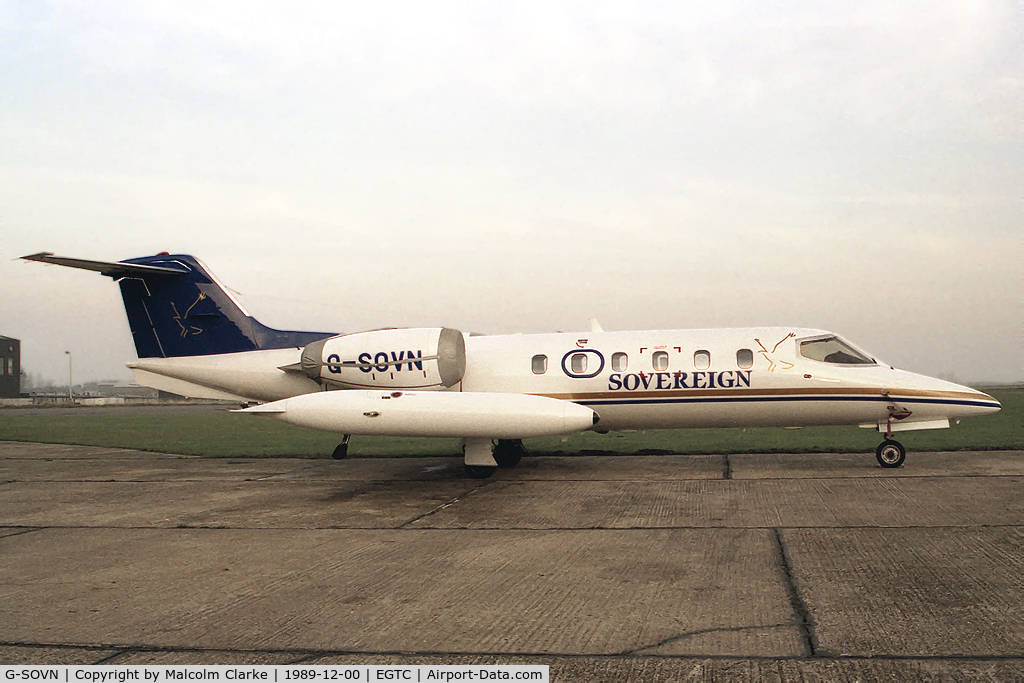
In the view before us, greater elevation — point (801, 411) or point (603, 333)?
point (603, 333)

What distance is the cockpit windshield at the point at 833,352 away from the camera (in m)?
14.2

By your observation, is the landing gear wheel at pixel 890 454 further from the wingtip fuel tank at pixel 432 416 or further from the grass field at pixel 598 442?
the wingtip fuel tank at pixel 432 416

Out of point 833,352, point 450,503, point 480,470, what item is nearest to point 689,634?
point 450,503

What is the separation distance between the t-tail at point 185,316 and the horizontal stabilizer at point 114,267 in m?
0.02

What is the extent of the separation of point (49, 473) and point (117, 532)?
8.15 metres

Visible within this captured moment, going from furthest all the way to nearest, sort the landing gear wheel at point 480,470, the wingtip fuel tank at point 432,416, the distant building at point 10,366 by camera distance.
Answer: the distant building at point 10,366 → the landing gear wheel at point 480,470 → the wingtip fuel tank at point 432,416

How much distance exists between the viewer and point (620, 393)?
1438 centimetres

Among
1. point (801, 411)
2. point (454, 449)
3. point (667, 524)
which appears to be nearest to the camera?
point (667, 524)

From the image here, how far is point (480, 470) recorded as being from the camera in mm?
13672

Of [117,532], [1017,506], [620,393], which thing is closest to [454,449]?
[620,393]

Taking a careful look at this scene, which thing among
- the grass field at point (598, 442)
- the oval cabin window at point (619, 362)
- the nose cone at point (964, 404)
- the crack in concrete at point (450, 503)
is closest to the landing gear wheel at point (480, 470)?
the crack in concrete at point (450, 503)

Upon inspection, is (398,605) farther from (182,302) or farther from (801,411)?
(182,302)

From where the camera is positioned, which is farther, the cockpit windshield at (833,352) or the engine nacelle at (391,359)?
the engine nacelle at (391,359)

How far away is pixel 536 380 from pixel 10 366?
93802 mm
